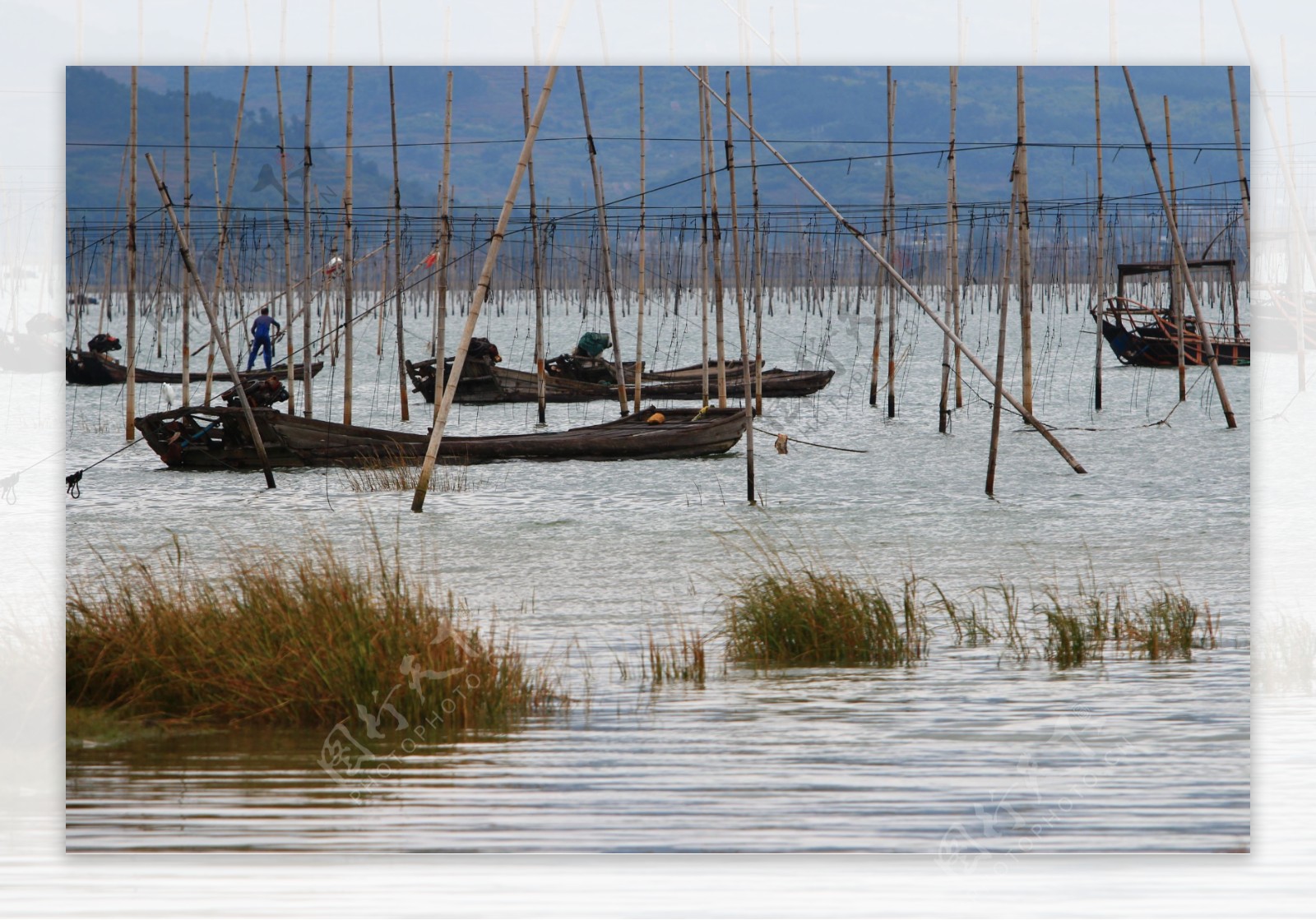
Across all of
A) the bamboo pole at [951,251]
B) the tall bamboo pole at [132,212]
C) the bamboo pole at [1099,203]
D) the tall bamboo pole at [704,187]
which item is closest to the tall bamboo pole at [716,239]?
the tall bamboo pole at [704,187]

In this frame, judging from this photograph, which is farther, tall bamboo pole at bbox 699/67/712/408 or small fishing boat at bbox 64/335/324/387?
small fishing boat at bbox 64/335/324/387

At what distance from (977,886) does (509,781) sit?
130 cm

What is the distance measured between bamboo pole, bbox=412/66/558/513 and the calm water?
14 cm

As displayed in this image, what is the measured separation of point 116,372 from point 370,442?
317 cm

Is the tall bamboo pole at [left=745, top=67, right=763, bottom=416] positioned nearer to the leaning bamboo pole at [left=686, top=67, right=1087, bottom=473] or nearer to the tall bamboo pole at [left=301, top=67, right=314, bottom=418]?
the leaning bamboo pole at [left=686, top=67, right=1087, bottom=473]

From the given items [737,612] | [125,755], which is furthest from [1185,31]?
[125,755]

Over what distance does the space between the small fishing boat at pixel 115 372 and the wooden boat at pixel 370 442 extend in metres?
0.57

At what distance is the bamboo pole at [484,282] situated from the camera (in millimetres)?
5066

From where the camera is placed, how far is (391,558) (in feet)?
18.1

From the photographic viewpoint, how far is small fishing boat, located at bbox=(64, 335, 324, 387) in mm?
9102

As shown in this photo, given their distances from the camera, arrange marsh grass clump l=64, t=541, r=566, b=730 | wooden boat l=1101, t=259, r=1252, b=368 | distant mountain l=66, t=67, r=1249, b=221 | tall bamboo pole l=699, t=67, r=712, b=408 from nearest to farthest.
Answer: marsh grass clump l=64, t=541, r=566, b=730
distant mountain l=66, t=67, r=1249, b=221
tall bamboo pole l=699, t=67, r=712, b=408
wooden boat l=1101, t=259, r=1252, b=368

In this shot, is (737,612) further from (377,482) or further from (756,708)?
(377,482)

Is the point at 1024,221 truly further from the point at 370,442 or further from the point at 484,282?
the point at 370,442

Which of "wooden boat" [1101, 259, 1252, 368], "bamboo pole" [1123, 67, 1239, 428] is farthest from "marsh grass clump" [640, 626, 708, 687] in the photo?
"wooden boat" [1101, 259, 1252, 368]
